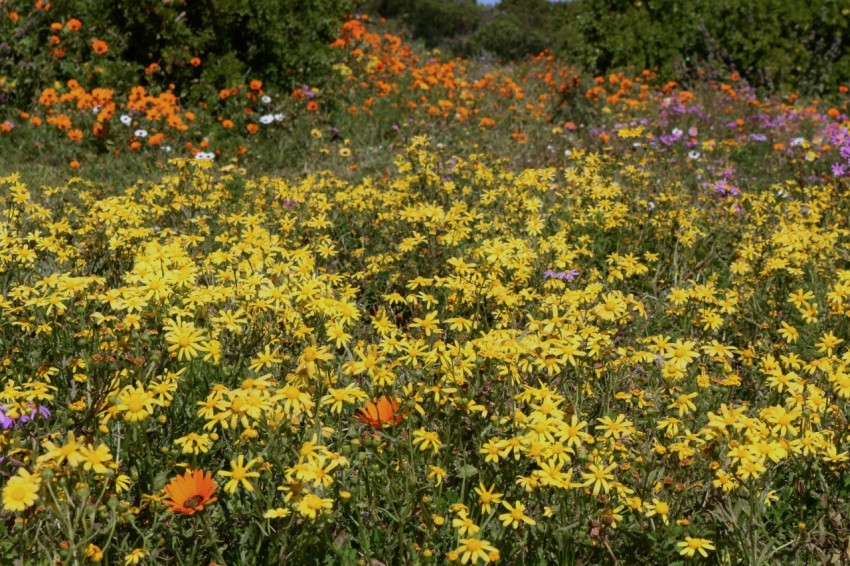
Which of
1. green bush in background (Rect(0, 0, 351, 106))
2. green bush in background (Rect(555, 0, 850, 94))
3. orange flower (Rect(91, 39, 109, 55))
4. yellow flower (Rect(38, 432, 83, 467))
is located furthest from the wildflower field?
green bush in background (Rect(555, 0, 850, 94))

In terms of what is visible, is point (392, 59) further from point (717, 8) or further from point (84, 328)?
point (84, 328)

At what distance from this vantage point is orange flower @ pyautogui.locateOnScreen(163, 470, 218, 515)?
79.2 inches

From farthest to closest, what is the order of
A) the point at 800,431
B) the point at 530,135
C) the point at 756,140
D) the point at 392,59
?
the point at 392,59 < the point at 530,135 < the point at 756,140 < the point at 800,431

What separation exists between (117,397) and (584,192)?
12.2 ft

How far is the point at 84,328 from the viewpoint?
2.99 meters

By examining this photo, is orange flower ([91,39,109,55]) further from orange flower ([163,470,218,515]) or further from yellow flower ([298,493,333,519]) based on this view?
yellow flower ([298,493,333,519])

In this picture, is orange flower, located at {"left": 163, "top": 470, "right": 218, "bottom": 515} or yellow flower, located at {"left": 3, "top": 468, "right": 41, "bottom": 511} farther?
orange flower, located at {"left": 163, "top": 470, "right": 218, "bottom": 515}

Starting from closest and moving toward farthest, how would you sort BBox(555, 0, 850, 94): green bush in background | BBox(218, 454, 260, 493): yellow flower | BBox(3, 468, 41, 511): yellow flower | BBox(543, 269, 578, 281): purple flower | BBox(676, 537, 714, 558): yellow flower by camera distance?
BBox(3, 468, 41, 511): yellow flower → BBox(218, 454, 260, 493): yellow flower → BBox(676, 537, 714, 558): yellow flower → BBox(543, 269, 578, 281): purple flower → BBox(555, 0, 850, 94): green bush in background

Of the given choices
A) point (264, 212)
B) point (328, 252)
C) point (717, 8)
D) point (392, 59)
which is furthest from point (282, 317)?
point (717, 8)

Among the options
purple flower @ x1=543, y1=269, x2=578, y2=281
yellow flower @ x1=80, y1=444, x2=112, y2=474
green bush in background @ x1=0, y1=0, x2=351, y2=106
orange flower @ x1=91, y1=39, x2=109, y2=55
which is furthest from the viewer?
green bush in background @ x1=0, y1=0, x2=351, y2=106

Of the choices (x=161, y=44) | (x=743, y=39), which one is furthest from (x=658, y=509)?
(x=743, y=39)

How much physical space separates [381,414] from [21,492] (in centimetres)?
106

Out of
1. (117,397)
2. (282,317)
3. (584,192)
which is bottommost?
(584,192)

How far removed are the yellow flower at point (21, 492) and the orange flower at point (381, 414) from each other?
3.16 feet
